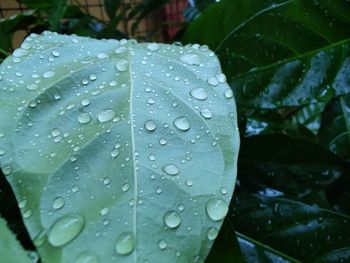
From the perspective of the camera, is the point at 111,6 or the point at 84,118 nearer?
the point at 84,118

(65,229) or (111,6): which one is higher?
(65,229)

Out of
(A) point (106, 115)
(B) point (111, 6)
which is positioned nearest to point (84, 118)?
(A) point (106, 115)

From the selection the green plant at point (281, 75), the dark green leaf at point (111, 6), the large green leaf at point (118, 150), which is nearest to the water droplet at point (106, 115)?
the large green leaf at point (118, 150)

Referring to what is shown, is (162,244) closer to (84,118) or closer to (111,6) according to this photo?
(84,118)

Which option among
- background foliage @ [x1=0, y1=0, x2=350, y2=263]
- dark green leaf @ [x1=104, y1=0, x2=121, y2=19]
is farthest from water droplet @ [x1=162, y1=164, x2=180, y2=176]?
dark green leaf @ [x1=104, y1=0, x2=121, y2=19]

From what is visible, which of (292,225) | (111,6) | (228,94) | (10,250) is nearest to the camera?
(10,250)

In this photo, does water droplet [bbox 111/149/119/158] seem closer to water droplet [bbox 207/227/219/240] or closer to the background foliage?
water droplet [bbox 207/227/219/240]

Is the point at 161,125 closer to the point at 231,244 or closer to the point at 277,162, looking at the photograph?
the point at 231,244

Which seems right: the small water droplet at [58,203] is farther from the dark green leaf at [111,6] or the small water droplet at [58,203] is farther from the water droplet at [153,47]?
the dark green leaf at [111,6]
